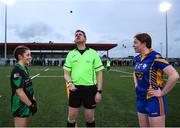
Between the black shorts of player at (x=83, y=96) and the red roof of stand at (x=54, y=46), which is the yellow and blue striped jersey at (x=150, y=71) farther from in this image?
the red roof of stand at (x=54, y=46)

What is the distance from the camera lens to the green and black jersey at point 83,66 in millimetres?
5891

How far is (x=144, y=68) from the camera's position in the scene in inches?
188

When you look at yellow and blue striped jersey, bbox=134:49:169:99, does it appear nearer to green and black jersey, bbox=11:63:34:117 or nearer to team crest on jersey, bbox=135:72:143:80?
team crest on jersey, bbox=135:72:143:80

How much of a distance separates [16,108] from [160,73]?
2281 mm

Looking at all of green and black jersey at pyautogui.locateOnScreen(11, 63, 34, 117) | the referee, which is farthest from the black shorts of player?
green and black jersey at pyautogui.locateOnScreen(11, 63, 34, 117)

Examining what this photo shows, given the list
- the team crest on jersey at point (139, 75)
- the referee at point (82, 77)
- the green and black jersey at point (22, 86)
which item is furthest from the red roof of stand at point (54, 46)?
the team crest on jersey at point (139, 75)

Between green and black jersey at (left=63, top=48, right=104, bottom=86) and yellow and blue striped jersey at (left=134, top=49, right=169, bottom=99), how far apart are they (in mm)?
1275

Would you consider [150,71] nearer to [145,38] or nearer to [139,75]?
[139,75]

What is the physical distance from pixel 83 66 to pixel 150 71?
1535 millimetres

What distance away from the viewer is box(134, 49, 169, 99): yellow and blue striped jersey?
467 centimetres

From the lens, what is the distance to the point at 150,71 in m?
4.71

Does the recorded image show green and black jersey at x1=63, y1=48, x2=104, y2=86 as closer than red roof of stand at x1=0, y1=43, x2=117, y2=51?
Yes

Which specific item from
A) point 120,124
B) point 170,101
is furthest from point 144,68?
point 170,101

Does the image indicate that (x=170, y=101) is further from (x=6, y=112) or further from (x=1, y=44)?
(x=1, y=44)
